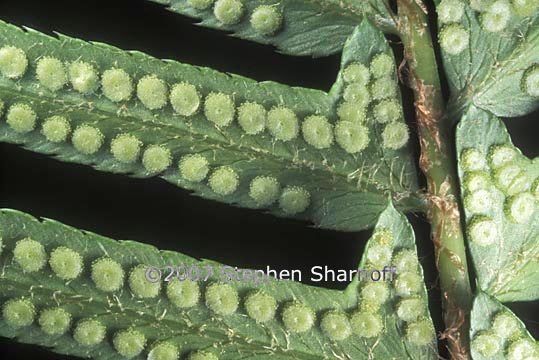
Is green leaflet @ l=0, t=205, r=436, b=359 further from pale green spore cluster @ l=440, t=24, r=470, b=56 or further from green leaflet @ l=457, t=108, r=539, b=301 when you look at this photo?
pale green spore cluster @ l=440, t=24, r=470, b=56

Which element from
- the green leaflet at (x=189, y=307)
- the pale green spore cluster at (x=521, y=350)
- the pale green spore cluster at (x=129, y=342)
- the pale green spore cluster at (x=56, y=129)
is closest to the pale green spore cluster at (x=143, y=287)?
the green leaflet at (x=189, y=307)

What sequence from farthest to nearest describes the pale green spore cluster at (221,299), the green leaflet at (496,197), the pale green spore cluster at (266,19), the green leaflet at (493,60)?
the pale green spore cluster at (266,19), the green leaflet at (493,60), the green leaflet at (496,197), the pale green spore cluster at (221,299)

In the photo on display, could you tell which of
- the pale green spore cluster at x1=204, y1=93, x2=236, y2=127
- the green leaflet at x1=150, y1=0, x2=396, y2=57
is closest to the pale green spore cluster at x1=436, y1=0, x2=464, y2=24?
the green leaflet at x1=150, y1=0, x2=396, y2=57

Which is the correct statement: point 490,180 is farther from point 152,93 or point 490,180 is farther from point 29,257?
point 29,257

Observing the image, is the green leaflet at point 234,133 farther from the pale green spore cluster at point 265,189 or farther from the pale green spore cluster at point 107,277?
the pale green spore cluster at point 107,277

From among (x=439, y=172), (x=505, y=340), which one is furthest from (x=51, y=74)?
(x=505, y=340)

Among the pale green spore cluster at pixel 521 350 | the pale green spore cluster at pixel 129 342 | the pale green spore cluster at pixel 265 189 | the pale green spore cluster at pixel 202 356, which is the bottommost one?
the pale green spore cluster at pixel 521 350
